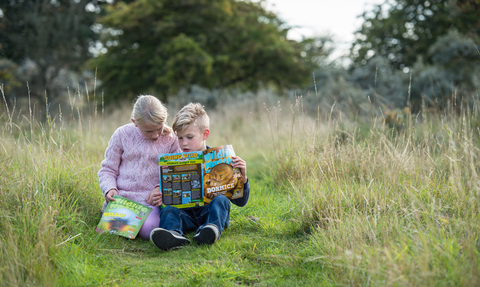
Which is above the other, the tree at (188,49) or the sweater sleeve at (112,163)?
the tree at (188,49)

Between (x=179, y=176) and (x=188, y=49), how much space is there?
8298 millimetres

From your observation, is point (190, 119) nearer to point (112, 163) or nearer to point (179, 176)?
point (179, 176)

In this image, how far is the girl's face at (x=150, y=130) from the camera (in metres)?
2.90

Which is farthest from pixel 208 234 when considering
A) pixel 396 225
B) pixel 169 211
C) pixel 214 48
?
pixel 214 48

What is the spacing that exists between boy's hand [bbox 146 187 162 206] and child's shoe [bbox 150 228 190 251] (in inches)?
15.4

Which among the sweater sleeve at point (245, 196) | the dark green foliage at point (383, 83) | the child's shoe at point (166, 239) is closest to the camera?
the child's shoe at point (166, 239)

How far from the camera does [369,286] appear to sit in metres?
1.83

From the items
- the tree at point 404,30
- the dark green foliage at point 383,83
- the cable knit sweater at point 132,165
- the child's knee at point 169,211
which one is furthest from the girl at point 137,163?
the tree at point 404,30

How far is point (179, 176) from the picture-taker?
9.15 ft

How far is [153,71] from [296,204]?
895cm

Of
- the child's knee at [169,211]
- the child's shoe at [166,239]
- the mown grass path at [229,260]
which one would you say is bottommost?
the mown grass path at [229,260]

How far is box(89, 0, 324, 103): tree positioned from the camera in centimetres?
1080

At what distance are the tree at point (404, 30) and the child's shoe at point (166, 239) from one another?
12373 millimetres

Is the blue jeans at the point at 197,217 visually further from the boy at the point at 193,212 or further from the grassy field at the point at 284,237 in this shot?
the grassy field at the point at 284,237
